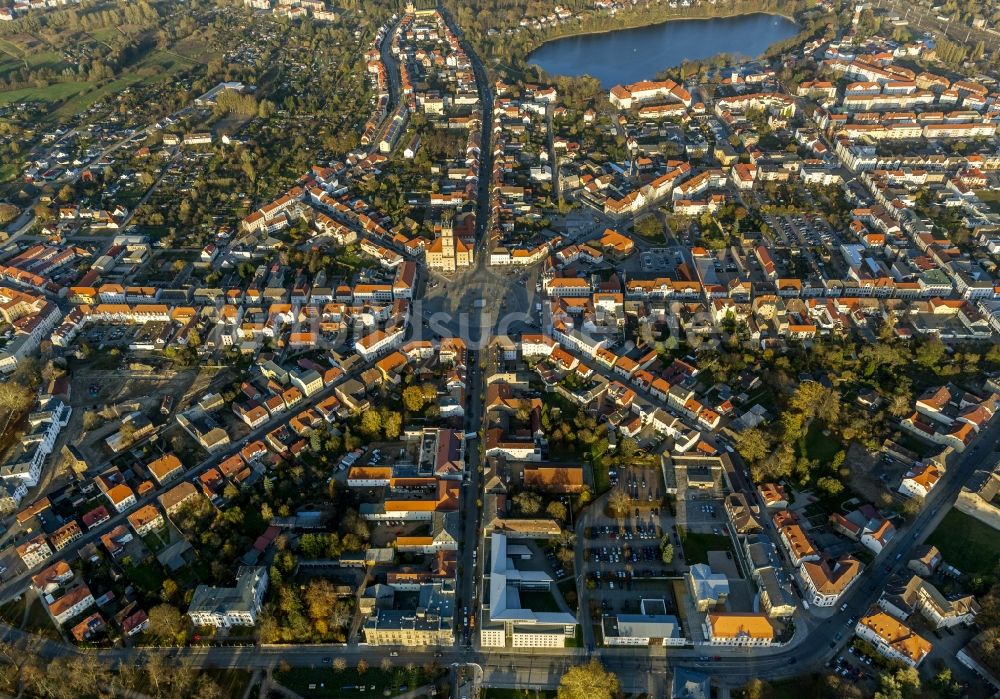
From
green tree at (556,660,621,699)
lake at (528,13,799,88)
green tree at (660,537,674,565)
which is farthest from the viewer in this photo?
lake at (528,13,799,88)

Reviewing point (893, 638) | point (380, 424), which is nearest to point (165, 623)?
point (380, 424)

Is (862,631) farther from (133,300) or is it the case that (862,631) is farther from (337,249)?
(133,300)

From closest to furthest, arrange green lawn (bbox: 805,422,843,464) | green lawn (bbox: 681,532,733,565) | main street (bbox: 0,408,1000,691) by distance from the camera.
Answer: main street (bbox: 0,408,1000,691)
green lawn (bbox: 681,532,733,565)
green lawn (bbox: 805,422,843,464)

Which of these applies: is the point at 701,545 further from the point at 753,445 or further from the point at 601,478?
the point at 753,445

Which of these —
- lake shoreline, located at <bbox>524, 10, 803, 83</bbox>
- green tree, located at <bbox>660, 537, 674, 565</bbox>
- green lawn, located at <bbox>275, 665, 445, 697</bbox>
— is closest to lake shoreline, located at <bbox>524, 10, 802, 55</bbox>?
lake shoreline, located at <bbox>524, 10, 803, 83</bbox>

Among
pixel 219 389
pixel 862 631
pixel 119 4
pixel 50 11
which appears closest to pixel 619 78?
pixel 219 389

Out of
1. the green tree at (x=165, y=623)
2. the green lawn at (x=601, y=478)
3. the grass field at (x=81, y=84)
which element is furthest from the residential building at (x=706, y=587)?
the grass field at (x=81, y=84)

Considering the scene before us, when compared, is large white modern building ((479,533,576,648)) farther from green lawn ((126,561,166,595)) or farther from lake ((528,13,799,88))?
lake ((528,13,799,88))
